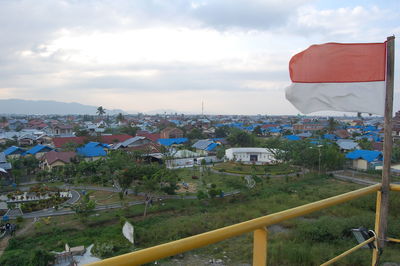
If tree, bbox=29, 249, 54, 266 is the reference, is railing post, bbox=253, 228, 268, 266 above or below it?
Result: above

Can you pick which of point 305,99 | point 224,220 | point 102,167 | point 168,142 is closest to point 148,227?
point 224,220

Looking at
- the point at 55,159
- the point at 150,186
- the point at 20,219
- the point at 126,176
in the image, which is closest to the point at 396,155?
the point at 150,186

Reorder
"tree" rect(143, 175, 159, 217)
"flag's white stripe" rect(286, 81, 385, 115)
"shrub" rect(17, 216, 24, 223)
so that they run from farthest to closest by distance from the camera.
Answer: "tree" rect(143, 175, 159, 217), "shrub" rect(17, 216, 24, 223), "flag's white stripe" rect(286, 81, 385, 115)

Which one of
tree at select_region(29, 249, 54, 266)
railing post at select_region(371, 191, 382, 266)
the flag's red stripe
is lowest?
tree at select_region(29, 249, 54, 266)

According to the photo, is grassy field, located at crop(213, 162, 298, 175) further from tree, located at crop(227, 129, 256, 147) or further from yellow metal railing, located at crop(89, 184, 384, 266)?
yellow metal railing, located at crop(89, 184, 384, 266)

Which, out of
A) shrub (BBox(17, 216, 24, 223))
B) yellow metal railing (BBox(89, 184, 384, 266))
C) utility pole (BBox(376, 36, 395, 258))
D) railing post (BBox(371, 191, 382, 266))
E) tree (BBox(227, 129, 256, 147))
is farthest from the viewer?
tree (BBox(227, 129, 256, 147))

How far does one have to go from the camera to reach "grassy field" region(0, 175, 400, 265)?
6.36m

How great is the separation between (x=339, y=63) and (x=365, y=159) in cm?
2135

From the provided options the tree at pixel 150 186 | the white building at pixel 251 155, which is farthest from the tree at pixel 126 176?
the white building at pixel 251 155

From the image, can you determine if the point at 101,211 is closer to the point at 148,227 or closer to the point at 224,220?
the point at 148,227

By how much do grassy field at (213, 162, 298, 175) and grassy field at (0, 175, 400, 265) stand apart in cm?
409

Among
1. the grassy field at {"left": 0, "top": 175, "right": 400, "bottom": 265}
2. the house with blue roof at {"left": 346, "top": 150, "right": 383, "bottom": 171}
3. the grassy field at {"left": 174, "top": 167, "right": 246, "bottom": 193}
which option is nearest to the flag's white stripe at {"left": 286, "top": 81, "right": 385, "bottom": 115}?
the grassy field at {"left": 0, "top": 175, "right": 400, "bottom": 265}

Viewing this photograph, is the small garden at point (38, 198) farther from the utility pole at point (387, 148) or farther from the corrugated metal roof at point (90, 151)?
the utility pole at point (387, 148)

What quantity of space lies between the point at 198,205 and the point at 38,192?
8779mm
